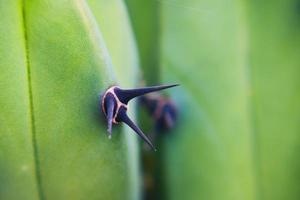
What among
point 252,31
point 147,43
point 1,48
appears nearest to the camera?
point 1,48

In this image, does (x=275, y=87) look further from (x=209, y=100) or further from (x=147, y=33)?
(x=147, y=33)

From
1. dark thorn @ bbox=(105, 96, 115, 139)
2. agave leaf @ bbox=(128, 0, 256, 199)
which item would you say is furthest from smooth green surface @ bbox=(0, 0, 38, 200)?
agave leaf @ bbox=(128, 0, 256, 199)

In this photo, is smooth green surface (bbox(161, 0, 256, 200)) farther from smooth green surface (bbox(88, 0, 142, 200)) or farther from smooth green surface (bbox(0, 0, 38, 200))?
smooth green surface (bbox(0, 0, 38, 200))

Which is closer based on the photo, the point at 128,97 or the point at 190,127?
the point at 128,97

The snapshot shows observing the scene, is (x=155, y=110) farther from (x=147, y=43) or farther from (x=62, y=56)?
(x=62, y=56)

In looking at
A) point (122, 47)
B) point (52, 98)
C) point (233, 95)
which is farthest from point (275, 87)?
point (52, 98)

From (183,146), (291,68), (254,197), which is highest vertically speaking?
(291,68)

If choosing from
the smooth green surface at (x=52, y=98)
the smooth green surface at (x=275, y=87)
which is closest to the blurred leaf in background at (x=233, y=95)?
the smooth green surface at (x=275, y=87)

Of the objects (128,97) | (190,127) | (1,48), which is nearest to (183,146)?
(190,127)
